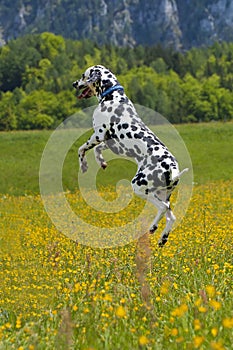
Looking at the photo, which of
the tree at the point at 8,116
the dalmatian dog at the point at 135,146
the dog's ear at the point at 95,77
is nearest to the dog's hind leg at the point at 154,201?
the dalmatian dog at the point at 135,146

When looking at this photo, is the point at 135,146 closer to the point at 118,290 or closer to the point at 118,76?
the point at 118,290

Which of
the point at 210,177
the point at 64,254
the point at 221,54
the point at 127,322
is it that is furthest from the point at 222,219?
the point at 221,54

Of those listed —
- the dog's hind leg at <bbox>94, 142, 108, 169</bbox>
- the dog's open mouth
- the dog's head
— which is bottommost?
the dog's hind leg at <bbox>94, 142, 108, 169</bbox>

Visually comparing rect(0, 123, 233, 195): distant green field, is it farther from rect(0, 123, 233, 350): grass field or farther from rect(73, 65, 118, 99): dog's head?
rect(73, 65, 118, 99): dog's head

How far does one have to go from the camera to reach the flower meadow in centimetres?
539

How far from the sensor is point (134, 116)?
9250 millimetres

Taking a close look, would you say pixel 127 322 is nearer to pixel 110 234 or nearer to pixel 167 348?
pixel 167 348

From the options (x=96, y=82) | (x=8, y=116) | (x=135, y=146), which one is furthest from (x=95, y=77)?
(x=8, y=116)

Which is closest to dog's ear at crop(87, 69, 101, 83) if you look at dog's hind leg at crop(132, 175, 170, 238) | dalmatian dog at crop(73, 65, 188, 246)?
dalmatian dog at crop(73, 65, 188, 246)

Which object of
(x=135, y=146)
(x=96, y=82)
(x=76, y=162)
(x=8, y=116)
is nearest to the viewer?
(x=135, y=146)

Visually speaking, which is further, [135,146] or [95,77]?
[95,77]

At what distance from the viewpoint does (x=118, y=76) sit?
147 m

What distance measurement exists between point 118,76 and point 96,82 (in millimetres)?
139411

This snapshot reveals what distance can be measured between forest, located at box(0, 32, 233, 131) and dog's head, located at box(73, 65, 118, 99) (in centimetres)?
11188
